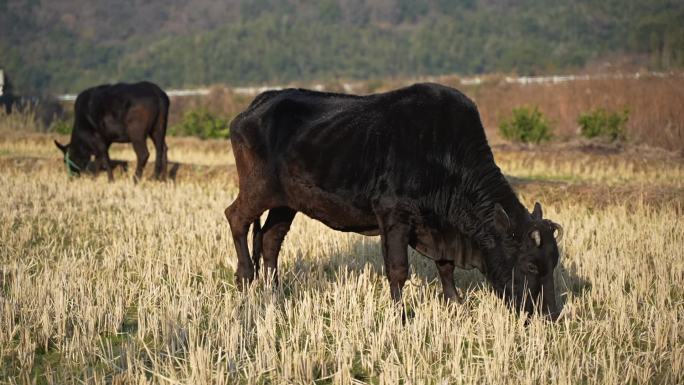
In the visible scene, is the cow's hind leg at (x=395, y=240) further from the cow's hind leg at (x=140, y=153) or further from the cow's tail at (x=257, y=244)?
the cow's hind leg at (x=140, y=153)

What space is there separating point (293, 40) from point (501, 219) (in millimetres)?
117011

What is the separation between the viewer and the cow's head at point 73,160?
14594mm

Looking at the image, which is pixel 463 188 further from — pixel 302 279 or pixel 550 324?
pixel 302 279

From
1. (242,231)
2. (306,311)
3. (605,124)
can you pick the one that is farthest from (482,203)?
(605,124)

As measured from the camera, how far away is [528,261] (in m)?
5.34

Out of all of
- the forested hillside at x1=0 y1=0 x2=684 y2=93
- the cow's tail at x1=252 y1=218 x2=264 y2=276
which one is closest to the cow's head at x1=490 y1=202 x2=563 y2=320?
the cow's tail at x1=252 y1=218 x2=264 y2=276

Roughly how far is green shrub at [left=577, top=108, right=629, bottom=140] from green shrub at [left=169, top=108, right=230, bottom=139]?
1014 centimetres

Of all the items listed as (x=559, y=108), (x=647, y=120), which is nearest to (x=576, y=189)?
(x=647, y=120)

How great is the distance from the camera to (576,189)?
1139cm

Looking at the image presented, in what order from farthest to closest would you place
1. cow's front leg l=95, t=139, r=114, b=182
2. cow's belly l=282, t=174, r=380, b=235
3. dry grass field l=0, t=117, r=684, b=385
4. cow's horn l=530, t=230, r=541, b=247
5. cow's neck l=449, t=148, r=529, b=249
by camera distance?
cow's front leg l=95, t=139, r=114, b=182 < cow's belly l=282, t=174, r=380, b=235 < cow's neck l=449, t=148, r=529, b=249 < cow's horn l=530, t=230, r=541, b=247 < dry grass field l=0, t=117, r=684, b=385

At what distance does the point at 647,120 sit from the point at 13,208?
49.2 feet

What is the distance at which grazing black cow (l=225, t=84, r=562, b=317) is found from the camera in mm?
5449

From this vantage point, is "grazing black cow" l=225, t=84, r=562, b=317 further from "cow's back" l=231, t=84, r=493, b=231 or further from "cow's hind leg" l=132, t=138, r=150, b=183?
"cow's hind leg" l=132, t=138, r=150, b=183

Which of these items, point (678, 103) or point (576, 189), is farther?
point (678, 103)
